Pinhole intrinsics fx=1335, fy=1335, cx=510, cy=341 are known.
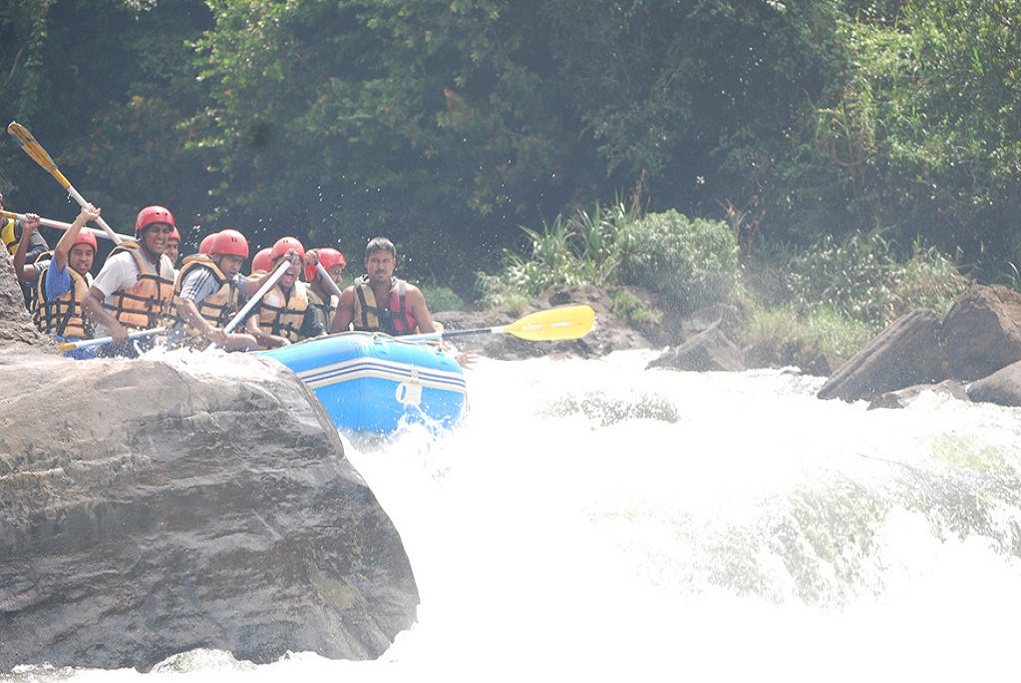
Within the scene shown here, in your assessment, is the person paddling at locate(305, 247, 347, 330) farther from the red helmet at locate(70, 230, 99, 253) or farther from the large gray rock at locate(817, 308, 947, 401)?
the large gray rock at locate(817, 308, 947, 401)

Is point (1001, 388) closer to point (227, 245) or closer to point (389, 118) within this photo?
point (227, 245)

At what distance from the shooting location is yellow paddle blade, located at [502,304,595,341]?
339 inches

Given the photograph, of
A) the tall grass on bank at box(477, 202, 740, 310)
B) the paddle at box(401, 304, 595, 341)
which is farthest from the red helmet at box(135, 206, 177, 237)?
the tall grass on bank at box(477, 202, 740, 310)

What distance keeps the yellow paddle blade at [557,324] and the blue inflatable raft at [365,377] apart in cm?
131

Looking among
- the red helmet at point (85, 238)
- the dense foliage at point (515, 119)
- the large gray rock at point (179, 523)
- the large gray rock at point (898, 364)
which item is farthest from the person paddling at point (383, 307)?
the dense foliage at point (515, 119)

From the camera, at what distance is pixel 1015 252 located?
49.7ft

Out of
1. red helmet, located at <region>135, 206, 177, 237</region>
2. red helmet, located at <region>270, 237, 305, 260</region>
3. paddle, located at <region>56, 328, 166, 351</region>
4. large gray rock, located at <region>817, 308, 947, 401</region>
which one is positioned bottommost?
large gray rock, located at <region>817, 308, 947, 401</region>

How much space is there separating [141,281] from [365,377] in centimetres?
214

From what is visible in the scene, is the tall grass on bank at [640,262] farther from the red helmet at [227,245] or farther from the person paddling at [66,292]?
the person paddling at [66,292]

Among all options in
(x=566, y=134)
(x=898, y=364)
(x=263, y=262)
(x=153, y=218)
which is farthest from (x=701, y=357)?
(x=566, y=134)

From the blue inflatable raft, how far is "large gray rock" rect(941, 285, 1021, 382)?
5383mm

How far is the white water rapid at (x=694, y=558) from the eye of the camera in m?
5.05

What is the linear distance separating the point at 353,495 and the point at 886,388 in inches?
278

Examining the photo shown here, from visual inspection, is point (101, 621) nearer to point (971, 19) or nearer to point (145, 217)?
point (145, 217)
